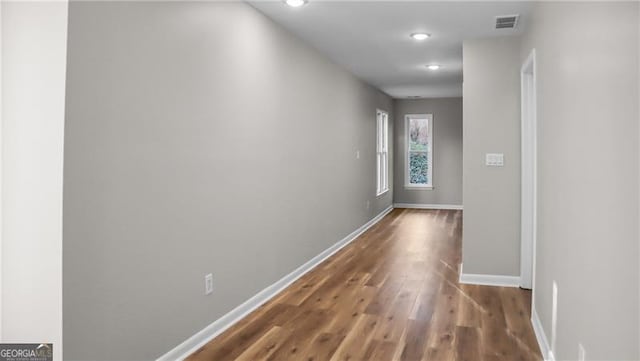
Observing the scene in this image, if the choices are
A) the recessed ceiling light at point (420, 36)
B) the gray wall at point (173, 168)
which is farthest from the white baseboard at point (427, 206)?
the recessed ceiling light at point (420, 36)

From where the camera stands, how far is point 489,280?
4.64 meters

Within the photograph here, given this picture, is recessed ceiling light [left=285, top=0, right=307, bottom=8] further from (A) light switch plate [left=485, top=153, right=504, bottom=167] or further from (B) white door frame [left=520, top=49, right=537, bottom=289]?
(A) light switch plate [left=485, top=153, right=504, bottom=167]

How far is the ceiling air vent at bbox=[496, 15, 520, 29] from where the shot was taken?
3.90 meters

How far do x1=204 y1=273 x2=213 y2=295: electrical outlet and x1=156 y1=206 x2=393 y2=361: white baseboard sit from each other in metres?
0.22

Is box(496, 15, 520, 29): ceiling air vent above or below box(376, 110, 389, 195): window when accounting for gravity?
above

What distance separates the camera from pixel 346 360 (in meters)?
2.85

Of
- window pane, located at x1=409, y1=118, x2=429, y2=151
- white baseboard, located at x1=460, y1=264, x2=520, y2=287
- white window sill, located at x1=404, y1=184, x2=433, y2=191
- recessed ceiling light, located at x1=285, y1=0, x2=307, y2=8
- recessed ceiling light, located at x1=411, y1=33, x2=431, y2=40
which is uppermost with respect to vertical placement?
recessed ceiling light, located at x1=411, y1=33, x2=431, y2=40

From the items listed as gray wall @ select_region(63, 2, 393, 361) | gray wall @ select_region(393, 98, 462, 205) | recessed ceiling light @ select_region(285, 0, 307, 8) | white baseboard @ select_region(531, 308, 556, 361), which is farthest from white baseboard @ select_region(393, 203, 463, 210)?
recessed ceiling light @ select_region(285, 0, 307, 8)

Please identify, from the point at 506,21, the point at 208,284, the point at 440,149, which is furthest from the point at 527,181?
the point at 440,149

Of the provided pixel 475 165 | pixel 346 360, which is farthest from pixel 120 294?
pixel 475 165

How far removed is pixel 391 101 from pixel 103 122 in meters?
8.56

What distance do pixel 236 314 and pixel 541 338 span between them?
2022 millimetres

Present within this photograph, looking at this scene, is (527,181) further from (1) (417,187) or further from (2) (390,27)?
(1) (417,187)

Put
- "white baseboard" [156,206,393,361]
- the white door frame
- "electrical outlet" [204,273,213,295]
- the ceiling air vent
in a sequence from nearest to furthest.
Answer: "white baseboard" [156,206,393,361], "electrical outlet" [204,273,213,295], the ceiling air vent, the white door frame
